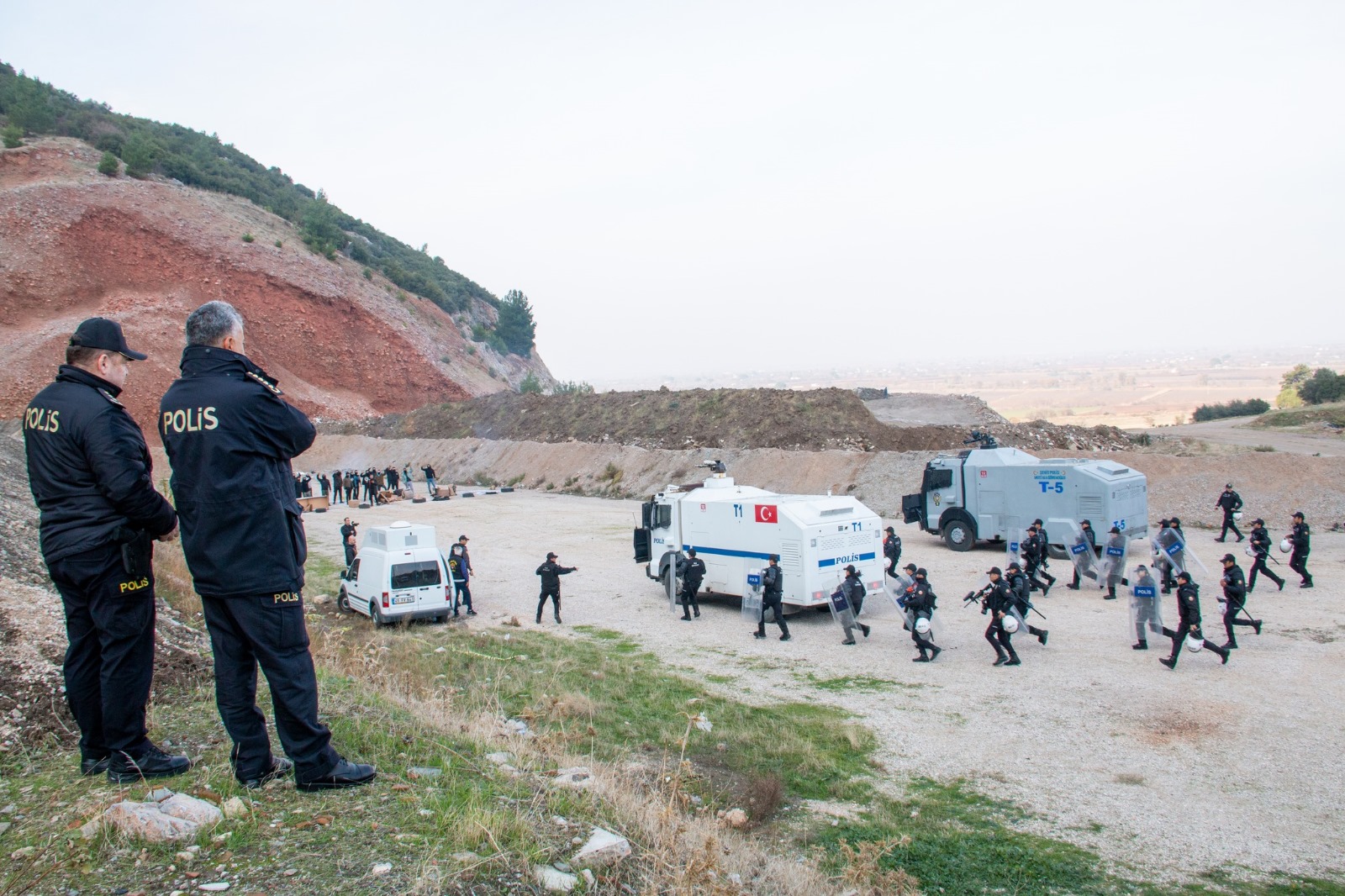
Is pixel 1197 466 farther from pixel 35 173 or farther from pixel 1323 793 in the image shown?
pixel 35 173

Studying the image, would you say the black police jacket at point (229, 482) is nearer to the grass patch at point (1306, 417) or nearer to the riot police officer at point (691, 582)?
the riot police officer at point (691, 582)

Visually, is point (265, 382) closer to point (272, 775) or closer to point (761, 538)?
point (272, 775)

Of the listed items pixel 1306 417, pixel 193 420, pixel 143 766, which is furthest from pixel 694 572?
Result: pixel 1306 417

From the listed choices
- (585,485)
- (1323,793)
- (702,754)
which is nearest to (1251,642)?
(1323,793)

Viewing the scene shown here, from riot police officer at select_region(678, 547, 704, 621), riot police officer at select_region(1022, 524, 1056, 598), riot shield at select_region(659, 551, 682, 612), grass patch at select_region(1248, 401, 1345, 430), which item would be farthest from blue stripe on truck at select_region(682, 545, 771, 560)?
grass patch at select_region(1248, 401, 1345, 430)

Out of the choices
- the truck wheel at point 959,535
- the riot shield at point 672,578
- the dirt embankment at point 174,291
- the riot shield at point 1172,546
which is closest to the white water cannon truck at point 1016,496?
the truck wheel at point 959,535

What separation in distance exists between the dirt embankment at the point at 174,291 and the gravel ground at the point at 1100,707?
5536cm

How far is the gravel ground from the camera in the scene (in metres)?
7.93

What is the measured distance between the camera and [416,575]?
17.4 m

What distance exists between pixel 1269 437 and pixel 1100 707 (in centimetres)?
4533

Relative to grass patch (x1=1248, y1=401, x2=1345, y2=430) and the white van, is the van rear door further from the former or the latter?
grass patch (x1=1248, y1=401, x2=1345, y2=430)

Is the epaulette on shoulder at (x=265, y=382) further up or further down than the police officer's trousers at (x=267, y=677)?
further up

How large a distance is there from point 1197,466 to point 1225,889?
86.0 feet

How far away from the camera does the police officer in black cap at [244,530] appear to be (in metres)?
4.20
